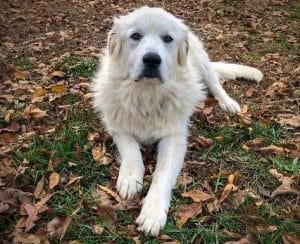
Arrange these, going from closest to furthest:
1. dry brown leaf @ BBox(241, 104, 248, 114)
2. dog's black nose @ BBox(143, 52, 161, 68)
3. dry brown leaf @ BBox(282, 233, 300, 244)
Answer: dry brown leaf @ BBox(282, 233, 300, 244), dog's black nose @ BBox(143, 52, 161, 68), dry brown leaf @ BBox(241, 104, 248, 114)

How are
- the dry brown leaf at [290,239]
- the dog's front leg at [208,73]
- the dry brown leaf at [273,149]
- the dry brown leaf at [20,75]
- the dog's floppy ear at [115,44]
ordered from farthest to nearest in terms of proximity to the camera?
the dry brown leaf at [20,75]
the dog's front leg at [208,73]
the dog's floppy ear at [115,44]
the dry brown leaf at [273,149]
the dry brown leaf at [290,239]

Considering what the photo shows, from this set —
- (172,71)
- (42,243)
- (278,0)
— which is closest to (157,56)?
(172,71)

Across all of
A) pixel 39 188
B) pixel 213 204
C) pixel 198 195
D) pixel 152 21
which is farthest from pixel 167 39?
pixel 39 188

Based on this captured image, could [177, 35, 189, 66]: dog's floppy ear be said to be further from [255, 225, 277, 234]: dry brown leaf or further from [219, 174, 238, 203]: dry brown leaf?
[255, 225, 277, 234]: dry brown leaf

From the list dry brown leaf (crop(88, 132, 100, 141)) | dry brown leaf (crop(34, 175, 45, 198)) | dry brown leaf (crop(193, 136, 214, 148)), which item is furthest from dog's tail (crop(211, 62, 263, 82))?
dry brown leaf (crop(34, 175, 45, 198))

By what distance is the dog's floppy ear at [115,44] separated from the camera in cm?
389

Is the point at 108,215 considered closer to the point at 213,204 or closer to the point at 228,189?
the point at 213,204

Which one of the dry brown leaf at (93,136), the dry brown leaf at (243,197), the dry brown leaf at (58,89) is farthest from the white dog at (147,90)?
the dry brown leaf at (58,89)

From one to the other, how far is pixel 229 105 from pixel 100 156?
4.94ft

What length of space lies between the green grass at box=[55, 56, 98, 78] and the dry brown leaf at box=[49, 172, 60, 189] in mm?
1997

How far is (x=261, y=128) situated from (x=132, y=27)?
1.41 m

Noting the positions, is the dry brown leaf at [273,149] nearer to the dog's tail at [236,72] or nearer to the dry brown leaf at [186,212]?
the dry brown leaf at [186,212]

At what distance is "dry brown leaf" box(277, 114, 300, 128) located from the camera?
159 inches

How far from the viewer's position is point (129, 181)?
3188 mm
